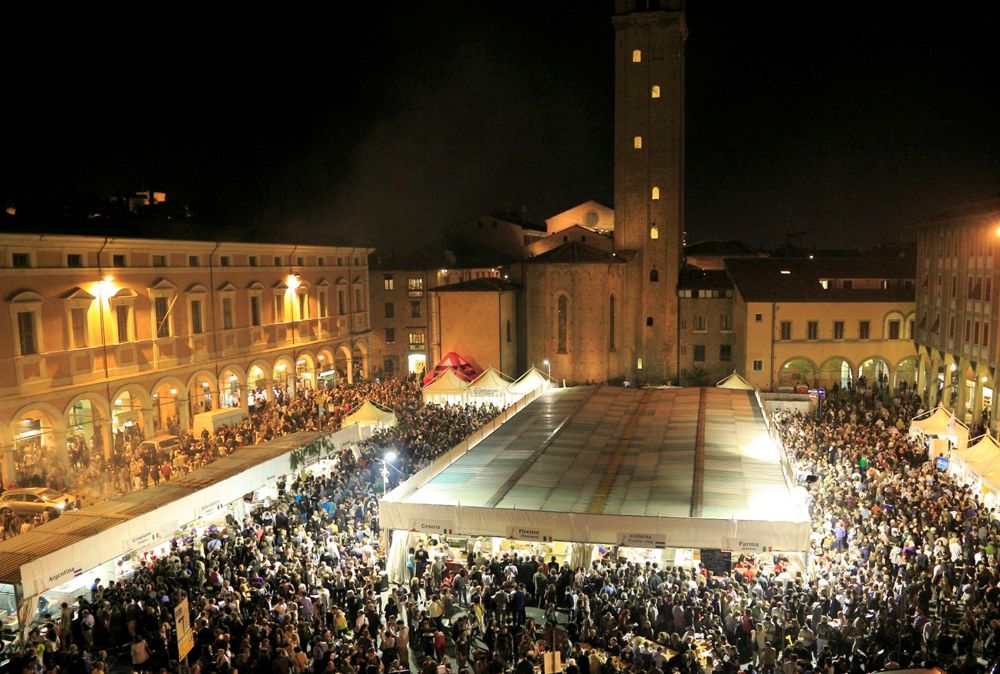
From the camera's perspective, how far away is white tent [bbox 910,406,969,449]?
24094 mm

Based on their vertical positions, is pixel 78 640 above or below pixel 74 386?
below

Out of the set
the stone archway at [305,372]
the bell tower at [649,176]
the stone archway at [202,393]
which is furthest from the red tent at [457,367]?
the stone archway at [202,393]

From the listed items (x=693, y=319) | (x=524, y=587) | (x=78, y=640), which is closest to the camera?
(x=78, y=640)

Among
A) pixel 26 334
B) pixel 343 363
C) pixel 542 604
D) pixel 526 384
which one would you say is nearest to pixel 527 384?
pixel 526 384

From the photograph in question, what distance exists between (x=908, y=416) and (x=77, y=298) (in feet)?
98.1

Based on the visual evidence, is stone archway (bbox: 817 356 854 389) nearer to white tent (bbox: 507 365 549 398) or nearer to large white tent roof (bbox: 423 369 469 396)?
white tent (bbox: 507 365 549 398)

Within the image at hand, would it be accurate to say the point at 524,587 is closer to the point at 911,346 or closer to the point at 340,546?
the point at 340,546

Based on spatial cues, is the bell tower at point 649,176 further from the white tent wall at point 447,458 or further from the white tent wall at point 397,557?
the white tent wall at point 397,557

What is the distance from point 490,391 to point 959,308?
19.7 metres

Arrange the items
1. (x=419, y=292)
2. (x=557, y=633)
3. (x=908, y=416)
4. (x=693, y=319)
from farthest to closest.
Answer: (x=419, y=292) → (x=693, y=319) → (x=908, y=416) → (x=557, y=633)

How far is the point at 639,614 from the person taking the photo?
13828 millimetres

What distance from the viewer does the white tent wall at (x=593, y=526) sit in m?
14.8

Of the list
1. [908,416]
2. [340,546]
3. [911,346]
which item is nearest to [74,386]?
[340,546]

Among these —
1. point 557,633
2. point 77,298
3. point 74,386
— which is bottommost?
point 557,633
